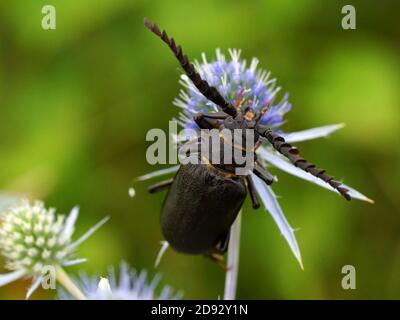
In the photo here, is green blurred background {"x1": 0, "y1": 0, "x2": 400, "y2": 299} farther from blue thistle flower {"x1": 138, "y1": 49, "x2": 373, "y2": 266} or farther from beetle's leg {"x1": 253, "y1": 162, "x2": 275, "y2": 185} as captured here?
beetle's leg {"x1": 253, "y1": 162, "x2": 275, "y2": 185}

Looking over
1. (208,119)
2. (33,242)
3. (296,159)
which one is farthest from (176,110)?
(296,159)

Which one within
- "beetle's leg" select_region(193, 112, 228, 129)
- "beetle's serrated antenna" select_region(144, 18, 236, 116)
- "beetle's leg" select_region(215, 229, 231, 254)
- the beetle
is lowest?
"beetle's leg" select_region(215, 229, 231, 254)

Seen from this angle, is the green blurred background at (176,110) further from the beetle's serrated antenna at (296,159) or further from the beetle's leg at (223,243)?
the beetle's serrated antenna at (296,159)

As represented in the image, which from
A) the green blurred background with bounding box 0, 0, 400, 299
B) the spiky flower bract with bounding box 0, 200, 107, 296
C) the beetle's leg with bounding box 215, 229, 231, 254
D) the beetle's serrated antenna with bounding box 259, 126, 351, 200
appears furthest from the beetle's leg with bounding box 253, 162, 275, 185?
the green blurred background with bounding box 0, 0, 400, 299

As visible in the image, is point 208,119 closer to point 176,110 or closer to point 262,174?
point 262,174

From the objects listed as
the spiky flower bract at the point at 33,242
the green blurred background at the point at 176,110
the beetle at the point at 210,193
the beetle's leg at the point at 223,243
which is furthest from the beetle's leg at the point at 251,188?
the green blurred background at the point at 176,110

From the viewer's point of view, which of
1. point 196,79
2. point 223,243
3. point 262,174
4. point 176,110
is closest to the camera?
point 196,79
